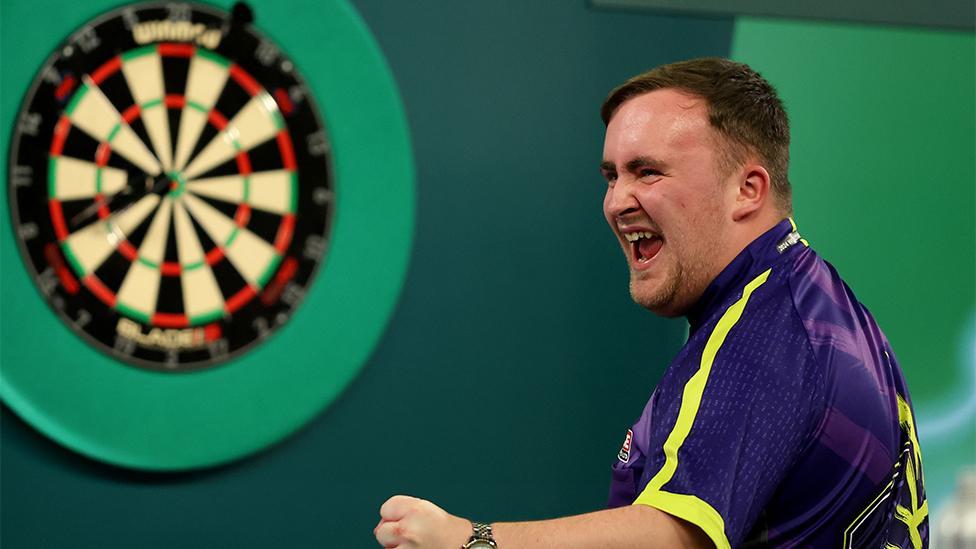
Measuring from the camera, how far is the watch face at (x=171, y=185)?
222 centimetres

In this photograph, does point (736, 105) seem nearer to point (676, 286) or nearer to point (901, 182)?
point (676, 286)

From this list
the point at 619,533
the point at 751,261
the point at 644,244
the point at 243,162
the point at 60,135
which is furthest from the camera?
the point at 243,162

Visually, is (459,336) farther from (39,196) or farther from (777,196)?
(777,196)

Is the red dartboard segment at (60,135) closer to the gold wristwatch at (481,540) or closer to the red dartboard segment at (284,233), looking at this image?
the red dartboard segment at (284,233)

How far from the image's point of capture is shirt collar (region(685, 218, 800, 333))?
1.39 meters

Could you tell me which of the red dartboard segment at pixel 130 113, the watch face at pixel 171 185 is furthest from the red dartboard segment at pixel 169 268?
the red dartboard segment at pixel 130 113

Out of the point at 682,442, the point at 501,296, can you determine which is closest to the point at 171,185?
the point at 501,296

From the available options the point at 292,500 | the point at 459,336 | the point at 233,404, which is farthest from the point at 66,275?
the point at 459,336

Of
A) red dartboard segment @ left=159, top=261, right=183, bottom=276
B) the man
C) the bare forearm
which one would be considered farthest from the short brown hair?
red dartboard segment @ left=159, top=261, right=183, bottom=276

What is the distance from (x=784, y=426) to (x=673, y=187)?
1.19ft

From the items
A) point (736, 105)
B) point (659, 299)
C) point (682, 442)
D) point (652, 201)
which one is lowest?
point (682, 442)

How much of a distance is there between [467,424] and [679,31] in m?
1.03

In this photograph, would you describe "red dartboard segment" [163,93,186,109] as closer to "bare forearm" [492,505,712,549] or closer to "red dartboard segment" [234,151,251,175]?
"red dartboard segment" [234,151,251,175]

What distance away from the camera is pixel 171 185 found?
2285 millimetres
